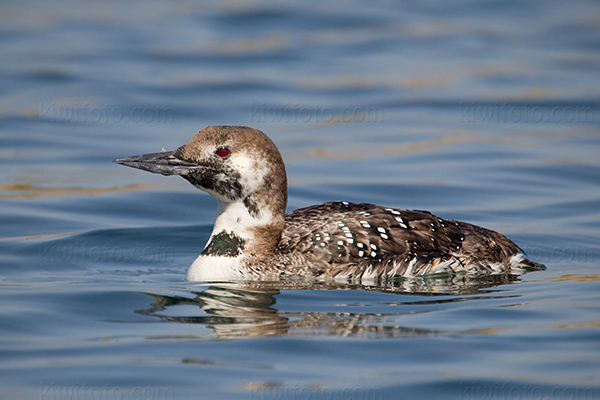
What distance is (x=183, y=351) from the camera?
587 centimetres

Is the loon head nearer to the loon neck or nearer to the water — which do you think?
the loon neck

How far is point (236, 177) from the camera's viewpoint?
715 cm

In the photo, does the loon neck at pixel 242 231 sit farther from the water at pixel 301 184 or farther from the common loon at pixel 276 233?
the water at pixel 301 184

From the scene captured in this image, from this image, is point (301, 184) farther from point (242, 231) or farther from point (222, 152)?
point (222, 152)

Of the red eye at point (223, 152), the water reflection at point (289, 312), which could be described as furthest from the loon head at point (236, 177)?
the water reflection at point (289, 312)

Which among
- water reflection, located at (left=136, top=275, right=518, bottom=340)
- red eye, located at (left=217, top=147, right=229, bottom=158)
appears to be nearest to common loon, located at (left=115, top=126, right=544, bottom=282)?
red eye, located at (left=217, top=147, right=229, bottom=158)

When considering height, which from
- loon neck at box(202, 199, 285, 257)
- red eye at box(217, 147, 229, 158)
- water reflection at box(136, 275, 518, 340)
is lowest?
water reflection at box(136, 275, 518, 340)

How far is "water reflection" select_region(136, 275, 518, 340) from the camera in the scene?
6.25 m

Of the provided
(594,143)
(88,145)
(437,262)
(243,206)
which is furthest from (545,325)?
(88,145)

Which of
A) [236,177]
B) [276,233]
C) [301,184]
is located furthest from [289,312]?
[301,184]

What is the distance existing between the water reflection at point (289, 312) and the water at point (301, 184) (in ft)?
0.08

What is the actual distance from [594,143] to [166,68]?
7772mm

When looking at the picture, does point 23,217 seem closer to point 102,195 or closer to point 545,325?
point 102,195

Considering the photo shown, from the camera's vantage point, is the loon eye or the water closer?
the water
